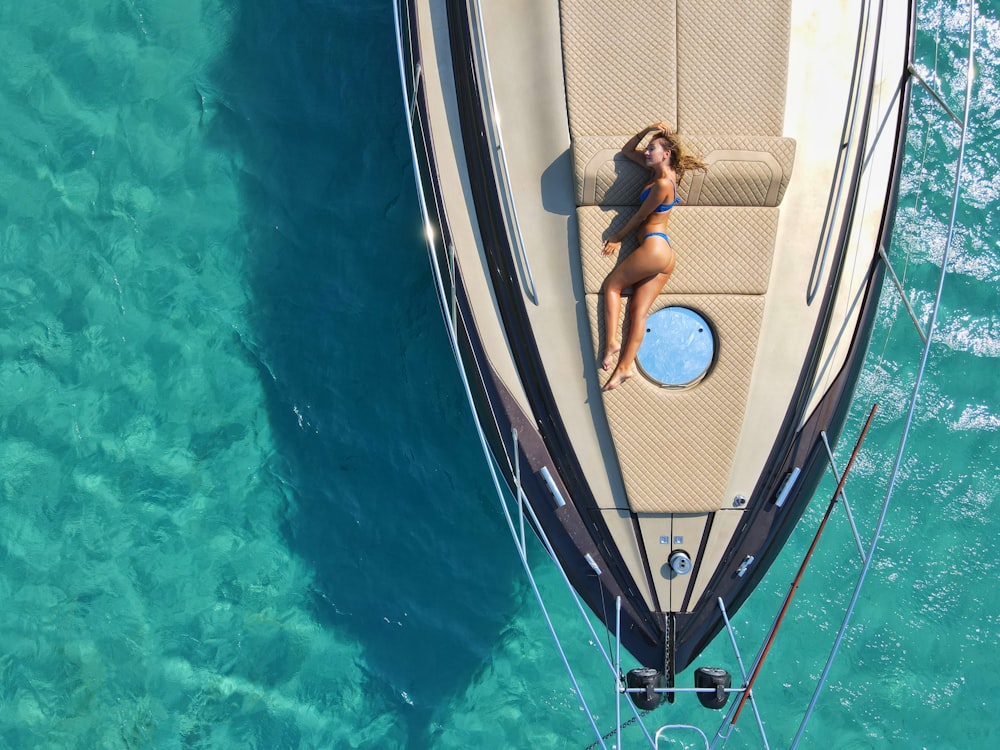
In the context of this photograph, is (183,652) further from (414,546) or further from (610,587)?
(610,587)

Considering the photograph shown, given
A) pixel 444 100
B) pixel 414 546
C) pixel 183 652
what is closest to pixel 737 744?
pixel 414 546

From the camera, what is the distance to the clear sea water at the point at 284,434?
17.8 ft

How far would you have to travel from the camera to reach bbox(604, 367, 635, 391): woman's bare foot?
4.16m

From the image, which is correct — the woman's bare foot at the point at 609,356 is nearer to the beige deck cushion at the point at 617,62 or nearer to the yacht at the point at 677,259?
the yacht at the point at 677,259

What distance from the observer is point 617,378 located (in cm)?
417

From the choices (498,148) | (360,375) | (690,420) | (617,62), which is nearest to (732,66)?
(617,62)

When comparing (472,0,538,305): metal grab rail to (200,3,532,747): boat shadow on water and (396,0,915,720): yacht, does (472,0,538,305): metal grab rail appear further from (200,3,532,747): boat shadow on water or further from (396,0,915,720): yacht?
(200,3,532,747): boat shadow on water

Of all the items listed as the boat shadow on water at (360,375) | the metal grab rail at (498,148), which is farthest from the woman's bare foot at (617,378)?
the boat shadow on water at (360,375)

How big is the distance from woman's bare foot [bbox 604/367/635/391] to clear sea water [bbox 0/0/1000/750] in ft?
4.86

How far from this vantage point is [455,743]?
5.44 metres

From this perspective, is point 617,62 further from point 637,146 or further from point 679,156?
point 679,156

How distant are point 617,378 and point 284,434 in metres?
2.41

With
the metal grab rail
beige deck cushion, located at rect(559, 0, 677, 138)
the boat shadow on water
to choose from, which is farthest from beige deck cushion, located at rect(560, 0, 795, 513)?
the boat shadow on water

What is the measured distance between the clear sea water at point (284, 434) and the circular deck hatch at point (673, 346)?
163 centimetres
